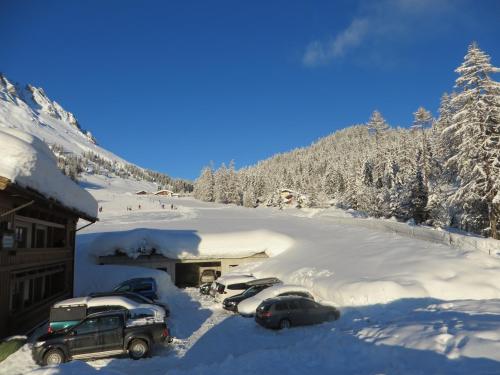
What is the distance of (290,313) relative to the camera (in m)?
16.0

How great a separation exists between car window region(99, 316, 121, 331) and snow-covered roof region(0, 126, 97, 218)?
16.7 feet

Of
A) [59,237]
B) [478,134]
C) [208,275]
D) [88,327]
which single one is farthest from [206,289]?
[478,134]

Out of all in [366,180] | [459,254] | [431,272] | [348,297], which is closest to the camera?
[348,297]

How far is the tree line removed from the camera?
3155 centimetres

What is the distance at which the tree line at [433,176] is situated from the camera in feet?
104

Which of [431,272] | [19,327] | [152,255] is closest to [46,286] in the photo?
[19,327]

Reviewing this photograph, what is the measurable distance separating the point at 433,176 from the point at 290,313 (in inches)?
2327

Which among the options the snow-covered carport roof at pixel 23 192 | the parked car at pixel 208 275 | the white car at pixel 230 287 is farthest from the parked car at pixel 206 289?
the snow-covered carport roof at pixel 23 192

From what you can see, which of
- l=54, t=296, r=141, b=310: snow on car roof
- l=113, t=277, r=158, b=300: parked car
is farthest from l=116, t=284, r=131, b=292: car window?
l=54, t=296, r=141, b=310: snow on car roof

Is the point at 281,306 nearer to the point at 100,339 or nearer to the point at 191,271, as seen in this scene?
the point at 100,339

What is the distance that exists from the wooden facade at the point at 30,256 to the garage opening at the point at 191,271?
39.8 ft

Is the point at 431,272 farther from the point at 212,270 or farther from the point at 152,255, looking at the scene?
the point at 152,255

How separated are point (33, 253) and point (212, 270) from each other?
17947mm

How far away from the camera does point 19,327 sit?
1495 centimetres
